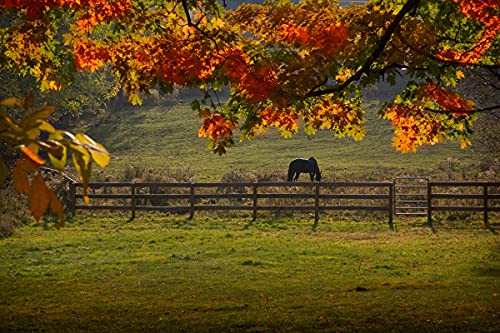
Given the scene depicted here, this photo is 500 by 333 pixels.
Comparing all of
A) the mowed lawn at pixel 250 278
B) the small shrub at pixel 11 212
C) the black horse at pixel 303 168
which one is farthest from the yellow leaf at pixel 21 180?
the black horse at pixel 303 168

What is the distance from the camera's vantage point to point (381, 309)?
434 inches

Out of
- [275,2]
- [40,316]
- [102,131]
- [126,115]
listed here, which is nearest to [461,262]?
[275,2]

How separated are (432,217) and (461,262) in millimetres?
7849

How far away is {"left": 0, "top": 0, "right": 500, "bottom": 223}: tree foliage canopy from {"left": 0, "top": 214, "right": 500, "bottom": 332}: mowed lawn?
2.63 meters

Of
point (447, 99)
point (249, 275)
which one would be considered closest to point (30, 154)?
point (447, 99)

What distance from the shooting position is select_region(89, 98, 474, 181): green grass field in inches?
1607

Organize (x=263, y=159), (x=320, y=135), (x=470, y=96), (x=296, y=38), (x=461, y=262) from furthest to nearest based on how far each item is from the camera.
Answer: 1. (x=320, y=135)
2. (x=263, y=159)
3. (x=470, y=96)
4. (x=461, y=262)
5. (x=296, y=38)

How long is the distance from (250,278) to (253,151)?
3503 centimetres

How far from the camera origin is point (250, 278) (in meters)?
14.1

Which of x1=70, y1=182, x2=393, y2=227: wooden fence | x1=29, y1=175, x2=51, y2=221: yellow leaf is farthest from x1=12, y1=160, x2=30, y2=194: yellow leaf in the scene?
x1=70, y1=182, x2=393, y2=227: wooden fence

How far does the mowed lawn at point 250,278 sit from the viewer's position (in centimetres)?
1041

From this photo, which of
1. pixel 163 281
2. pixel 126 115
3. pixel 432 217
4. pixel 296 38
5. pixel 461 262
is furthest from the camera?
pixel 126 115

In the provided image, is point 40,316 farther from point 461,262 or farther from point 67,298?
point 461,262

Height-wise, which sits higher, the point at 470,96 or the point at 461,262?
the point at 470,96
